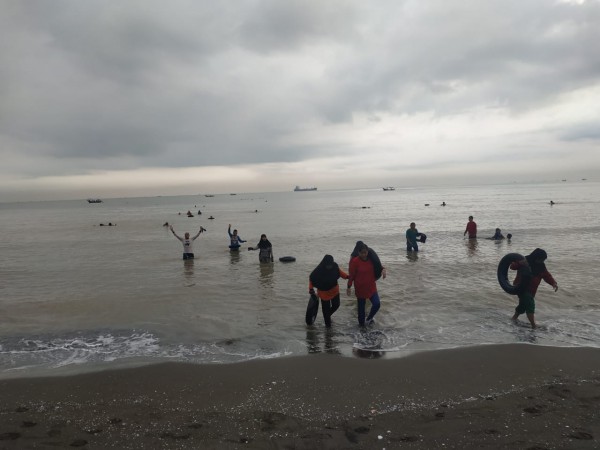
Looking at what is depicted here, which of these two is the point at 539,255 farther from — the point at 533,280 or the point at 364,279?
the point at 364,279

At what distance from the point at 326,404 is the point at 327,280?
317 centimetres

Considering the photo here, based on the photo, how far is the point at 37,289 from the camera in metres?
14.0

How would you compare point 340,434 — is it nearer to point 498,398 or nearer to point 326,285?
point 498,398

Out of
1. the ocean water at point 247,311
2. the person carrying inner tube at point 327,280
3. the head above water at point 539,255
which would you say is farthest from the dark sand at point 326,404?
the head above water at point 539,255

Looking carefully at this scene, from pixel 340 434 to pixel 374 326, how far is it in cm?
431

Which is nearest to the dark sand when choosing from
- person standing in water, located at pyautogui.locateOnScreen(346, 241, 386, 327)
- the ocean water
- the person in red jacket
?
the ocean water

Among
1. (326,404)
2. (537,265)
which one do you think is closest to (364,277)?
(326,404)

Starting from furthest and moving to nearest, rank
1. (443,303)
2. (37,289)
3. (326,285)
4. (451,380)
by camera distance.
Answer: (37,289), (443,303), (326,285), (451,380)

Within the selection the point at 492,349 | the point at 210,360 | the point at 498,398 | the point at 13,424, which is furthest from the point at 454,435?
the point at 13,424

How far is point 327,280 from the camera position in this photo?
802cm

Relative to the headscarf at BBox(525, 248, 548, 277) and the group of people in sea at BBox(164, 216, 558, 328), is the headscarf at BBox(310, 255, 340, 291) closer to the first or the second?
the group of people in sea at BBox(164, 216, 558, 328)

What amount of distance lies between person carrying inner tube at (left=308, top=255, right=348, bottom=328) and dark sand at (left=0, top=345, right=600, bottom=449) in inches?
61.9

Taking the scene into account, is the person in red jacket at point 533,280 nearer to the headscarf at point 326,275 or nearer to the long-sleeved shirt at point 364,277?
the long-sleeved shirt at point 364,277

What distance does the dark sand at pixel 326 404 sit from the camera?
4305 mm
